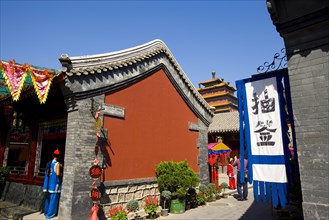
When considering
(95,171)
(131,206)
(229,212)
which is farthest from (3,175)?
(229,212)

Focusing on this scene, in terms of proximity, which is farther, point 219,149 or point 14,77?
point 219,149

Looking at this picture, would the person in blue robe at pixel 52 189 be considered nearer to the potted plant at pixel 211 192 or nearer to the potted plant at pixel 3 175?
the potted plant at pixel 3 175

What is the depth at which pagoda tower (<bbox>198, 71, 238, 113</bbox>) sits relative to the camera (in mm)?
42781

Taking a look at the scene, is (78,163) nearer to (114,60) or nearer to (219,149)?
(114,60)

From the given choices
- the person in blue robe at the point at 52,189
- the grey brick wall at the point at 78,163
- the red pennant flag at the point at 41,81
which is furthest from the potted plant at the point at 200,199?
the red pennant flag at the point at 41,81

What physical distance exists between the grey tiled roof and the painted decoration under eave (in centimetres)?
1792

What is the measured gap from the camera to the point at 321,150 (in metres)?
3.92

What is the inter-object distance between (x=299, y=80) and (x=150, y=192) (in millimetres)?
6500

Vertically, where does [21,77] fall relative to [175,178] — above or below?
above

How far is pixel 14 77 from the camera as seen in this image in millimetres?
7656

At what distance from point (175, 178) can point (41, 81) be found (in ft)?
17.4

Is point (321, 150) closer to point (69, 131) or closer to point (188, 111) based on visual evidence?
point (69, 131)

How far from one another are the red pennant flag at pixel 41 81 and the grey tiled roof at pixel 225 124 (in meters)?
17.9

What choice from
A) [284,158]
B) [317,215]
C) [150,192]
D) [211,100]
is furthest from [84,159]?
[211,100]
